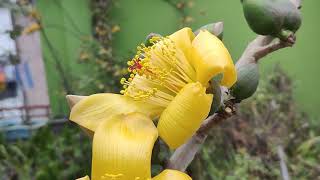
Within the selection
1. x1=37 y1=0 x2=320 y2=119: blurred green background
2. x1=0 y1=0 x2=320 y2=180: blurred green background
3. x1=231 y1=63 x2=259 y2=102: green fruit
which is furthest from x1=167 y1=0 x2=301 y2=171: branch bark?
x1=37 y1=0 x2=320 y2=119: blurred green background

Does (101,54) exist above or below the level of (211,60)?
below

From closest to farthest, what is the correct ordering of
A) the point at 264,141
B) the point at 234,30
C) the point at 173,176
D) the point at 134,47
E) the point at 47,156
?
the point at 173,176 → the point at 264,141 → the point at 47,156 → the point at 134,47 → the point at 234,30

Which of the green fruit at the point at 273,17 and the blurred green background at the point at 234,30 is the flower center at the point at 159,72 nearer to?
the green fruit at the point at 273,17

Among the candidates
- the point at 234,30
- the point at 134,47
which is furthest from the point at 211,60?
the point at 234,30

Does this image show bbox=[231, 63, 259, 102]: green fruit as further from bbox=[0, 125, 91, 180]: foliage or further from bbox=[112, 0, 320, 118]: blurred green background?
bbox=[112, 0, 320, 118]: blurred green background

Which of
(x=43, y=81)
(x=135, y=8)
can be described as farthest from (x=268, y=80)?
(x=43, y=81)

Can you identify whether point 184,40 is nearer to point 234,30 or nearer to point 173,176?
point 173,176
